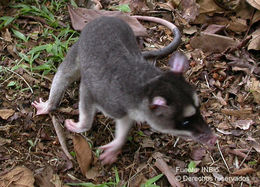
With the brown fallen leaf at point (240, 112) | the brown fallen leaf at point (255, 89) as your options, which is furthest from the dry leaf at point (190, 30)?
the brown fallen leaf at point (240, 112)

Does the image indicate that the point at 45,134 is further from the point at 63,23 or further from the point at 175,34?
the point at 175,34

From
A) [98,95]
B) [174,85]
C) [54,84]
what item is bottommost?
[54,84]

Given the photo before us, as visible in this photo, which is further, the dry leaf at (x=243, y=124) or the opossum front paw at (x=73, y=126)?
the dry leaf at (x=243, y=124)

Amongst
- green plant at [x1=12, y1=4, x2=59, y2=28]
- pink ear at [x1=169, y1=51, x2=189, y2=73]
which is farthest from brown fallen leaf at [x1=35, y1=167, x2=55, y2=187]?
green plant at [x1=12, y1=4, x2=59, y2=28]

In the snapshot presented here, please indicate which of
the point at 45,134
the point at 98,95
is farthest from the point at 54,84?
the point at 98,95

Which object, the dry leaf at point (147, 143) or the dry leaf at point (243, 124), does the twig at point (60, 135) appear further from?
the dry leaf at point (243, 124)

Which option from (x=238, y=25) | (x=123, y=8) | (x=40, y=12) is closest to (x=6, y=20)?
(x=40, y=12)

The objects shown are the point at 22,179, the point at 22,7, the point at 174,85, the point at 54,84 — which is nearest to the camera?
the point at 174,85

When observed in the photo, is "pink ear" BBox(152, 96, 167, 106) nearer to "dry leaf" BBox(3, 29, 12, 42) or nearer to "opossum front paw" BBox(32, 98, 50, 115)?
"opossum front paw" BBox(32, 98, 50, 115)
